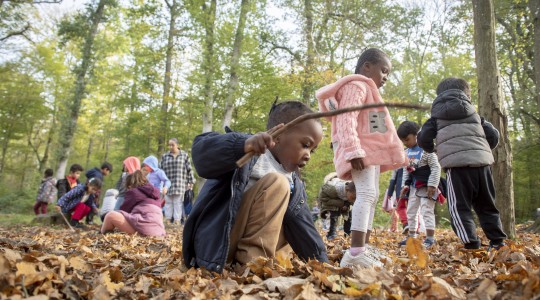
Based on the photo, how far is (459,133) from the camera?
4.03m

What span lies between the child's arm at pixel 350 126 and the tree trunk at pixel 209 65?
472 inches

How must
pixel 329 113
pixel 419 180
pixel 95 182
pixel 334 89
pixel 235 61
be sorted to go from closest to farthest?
1. pixel 329 113
2. pixel 334 89
3. pixel 419 180
4. pixel 95 182
5. pixel 235 61

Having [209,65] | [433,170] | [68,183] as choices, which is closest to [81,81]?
[209,65]

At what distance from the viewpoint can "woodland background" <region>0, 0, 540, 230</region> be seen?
1528cm

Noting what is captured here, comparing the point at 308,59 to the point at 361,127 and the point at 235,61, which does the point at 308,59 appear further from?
the point at 361,127

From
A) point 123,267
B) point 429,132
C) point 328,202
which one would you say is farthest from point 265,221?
point 328,202

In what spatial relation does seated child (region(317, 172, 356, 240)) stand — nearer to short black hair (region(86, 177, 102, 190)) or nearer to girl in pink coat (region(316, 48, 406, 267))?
girl in pink coat (region(316, 48, 406, 267))

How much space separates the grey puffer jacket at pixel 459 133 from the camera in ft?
13.0

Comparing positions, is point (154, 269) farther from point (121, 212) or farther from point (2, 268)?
point (121, 212)

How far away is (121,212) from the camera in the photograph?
20.8ft

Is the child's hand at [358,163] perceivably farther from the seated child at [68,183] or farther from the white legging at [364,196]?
the seated child at [68,183]

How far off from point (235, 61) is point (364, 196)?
1249 cm

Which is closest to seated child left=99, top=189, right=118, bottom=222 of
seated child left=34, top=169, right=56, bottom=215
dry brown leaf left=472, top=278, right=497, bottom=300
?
seated child left=34, top=169, right=56, bottom=215

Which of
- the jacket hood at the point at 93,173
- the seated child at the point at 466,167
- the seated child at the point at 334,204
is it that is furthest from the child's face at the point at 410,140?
the jacket hood at the point at 93,173
